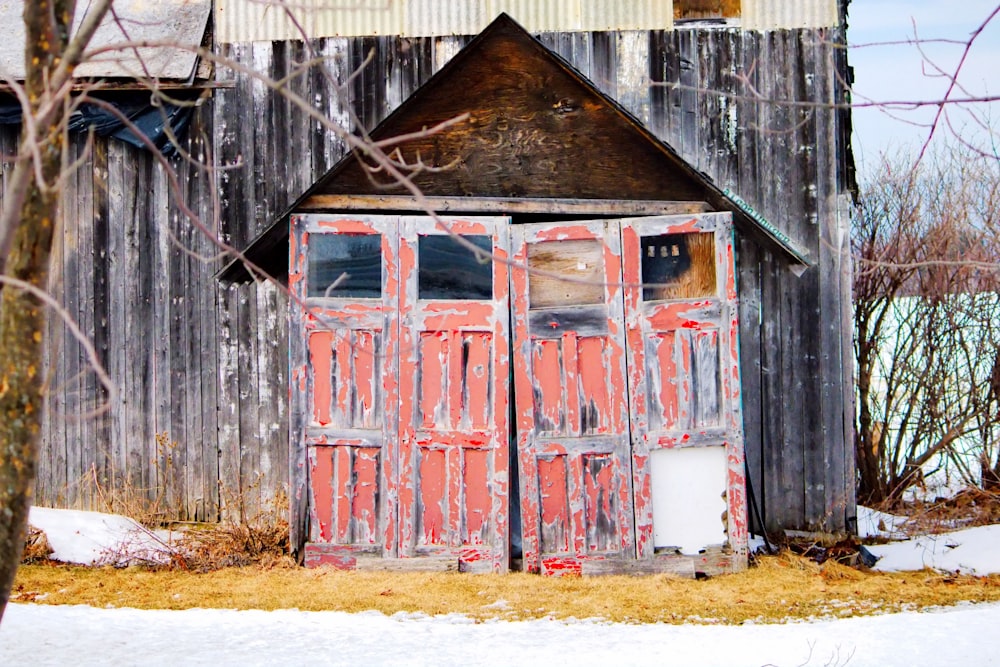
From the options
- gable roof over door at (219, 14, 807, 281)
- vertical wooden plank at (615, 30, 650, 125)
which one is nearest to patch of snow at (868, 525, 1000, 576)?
gable roof over door at (219, 14, 807, 281)

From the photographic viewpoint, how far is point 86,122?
8.85 metres

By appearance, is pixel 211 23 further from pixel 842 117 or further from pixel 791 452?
pixel 791 452

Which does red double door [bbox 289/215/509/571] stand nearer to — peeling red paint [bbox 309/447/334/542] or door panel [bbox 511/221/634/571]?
peeling red paint [bbox 309/447/334/542]

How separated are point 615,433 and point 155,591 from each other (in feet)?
11.0

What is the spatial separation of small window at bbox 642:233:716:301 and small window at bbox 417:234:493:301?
1.16 meters

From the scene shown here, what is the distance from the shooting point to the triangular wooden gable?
7523 millimetres

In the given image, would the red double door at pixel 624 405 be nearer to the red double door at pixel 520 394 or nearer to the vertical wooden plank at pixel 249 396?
the red double door at pixel 520 394

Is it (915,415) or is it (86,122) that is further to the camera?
(915,415)

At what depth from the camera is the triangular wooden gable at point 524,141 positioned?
7523mm

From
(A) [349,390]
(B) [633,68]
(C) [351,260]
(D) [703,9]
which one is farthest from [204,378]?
(D) [703,9]

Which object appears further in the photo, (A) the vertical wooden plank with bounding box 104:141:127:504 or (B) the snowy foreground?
(A) the vertical wooden plank with bounding box 104:141:127:504

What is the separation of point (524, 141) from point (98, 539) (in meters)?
4.55

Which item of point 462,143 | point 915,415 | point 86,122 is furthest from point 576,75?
point 915,415

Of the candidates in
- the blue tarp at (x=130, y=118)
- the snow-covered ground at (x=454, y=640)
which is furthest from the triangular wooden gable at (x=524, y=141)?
the snow-covered ground at (x=454, y=640)
